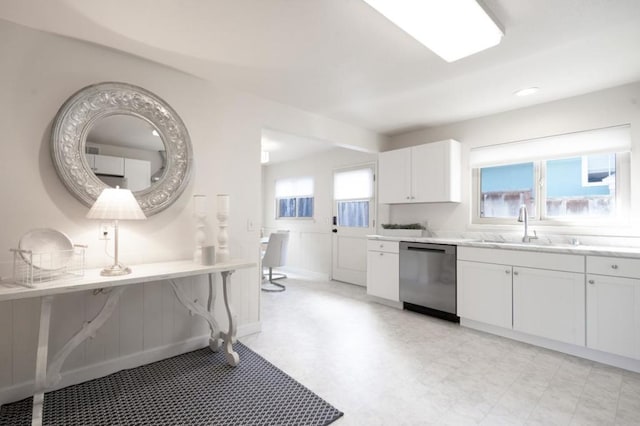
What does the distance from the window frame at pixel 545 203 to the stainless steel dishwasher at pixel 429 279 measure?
753mm

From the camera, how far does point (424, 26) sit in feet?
5.86

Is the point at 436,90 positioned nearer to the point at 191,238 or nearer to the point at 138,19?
the point at 138,19

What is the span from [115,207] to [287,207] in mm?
4663

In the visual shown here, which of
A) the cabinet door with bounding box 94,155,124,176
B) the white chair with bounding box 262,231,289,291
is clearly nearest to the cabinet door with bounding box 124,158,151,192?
the cabinet door with bounding box 94,155,124,176

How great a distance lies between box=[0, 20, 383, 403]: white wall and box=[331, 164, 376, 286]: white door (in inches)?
86.0

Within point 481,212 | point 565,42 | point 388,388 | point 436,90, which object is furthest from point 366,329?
point 565,42

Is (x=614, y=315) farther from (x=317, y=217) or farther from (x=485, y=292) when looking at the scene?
(x=317, y=217)

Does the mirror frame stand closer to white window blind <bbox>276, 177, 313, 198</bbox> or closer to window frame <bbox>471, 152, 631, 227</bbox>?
window frame <bbox>471, 152, 631, 227</bbox>

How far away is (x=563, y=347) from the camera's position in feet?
8.34

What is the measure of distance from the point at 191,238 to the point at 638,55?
12.3ft

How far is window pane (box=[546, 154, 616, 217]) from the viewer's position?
281 centimetres

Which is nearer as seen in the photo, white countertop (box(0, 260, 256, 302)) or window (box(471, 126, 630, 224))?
white countertop (box(0, 260, 256, 302))

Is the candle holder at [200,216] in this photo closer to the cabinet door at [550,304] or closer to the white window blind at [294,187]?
the cabinet door at [550,304]

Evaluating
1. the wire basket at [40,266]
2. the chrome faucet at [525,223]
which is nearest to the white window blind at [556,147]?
the chrome faucet at [525,223]
